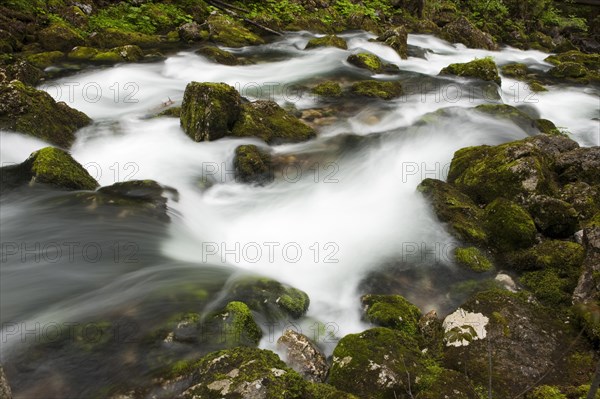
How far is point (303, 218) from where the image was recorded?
714cm

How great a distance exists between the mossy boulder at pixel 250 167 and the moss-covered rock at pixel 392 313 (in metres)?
3.46

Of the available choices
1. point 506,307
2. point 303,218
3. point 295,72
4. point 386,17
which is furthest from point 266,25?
point 506,307

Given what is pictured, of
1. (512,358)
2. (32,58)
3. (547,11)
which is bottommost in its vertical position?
(512,358)

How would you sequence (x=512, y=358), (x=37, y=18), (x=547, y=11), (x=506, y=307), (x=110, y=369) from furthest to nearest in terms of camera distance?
(x=547, y=11), (x=37, y=18), (x=506, y=307), (x=512, y=358), (x=110, y=369)

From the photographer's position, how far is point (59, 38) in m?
12.3

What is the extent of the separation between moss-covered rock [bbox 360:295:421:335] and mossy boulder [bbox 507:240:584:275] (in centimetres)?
170

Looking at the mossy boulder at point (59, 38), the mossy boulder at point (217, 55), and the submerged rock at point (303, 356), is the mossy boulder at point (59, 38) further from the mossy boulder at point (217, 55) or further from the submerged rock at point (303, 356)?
the submerged rock at point (303, 356)

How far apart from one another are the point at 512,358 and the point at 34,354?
4039 millimetres

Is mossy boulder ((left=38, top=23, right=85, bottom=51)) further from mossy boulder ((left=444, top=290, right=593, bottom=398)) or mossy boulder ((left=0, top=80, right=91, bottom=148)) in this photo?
mossy boulder ((left=444, top=290, right=593, bottom=398))

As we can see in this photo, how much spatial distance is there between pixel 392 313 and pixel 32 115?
6564 mm

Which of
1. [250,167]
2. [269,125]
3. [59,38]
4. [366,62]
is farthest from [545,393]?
[59,38]

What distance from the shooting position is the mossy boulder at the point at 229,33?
49.4ft

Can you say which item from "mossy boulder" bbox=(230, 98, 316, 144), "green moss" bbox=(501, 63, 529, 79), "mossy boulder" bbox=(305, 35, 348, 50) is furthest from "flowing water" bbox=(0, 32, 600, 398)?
"mossy boulder" bbox=(305, 35, 348, 50)

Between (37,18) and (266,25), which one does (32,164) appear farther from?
(266,25)
